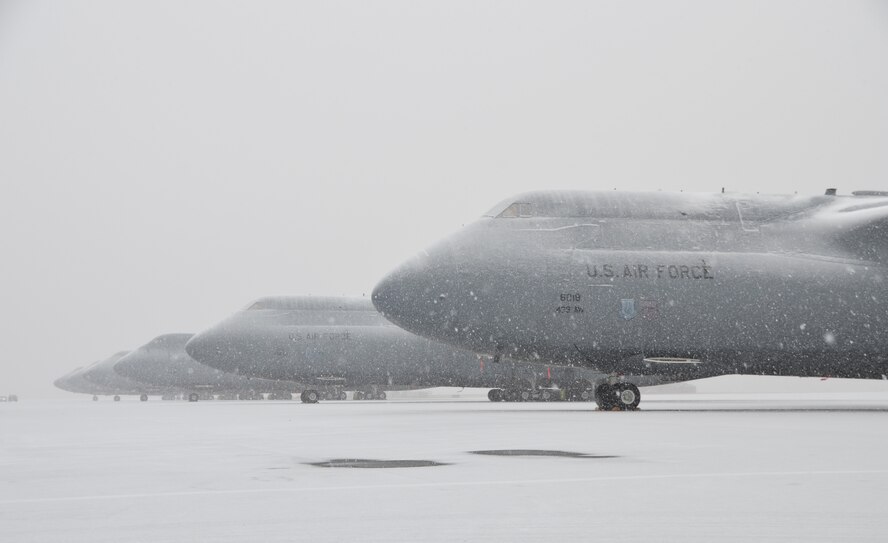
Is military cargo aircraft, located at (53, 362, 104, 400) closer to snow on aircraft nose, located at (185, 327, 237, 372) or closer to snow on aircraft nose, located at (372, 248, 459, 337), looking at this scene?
snow on aircraft nose, located at (185, 327, 237, 372)

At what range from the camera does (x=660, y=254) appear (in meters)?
24.2

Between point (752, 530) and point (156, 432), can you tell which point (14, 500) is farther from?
point (156, 432)

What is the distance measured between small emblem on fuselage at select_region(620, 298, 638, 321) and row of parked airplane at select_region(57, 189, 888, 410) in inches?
1.2

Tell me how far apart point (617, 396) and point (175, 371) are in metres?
38.4

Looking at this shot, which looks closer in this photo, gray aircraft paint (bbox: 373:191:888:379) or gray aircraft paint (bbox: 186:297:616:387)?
gray aircraft paint (bbox: 373:191:888:379)

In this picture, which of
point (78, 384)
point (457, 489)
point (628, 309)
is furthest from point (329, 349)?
point (78, 384)

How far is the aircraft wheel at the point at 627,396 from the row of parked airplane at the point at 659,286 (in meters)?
0.04

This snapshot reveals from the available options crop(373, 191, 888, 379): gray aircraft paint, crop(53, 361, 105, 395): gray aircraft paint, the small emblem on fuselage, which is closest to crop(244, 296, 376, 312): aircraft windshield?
crop(373, 191, 888, 379): gray aircraft paint

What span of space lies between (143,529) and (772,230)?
71.9 ft

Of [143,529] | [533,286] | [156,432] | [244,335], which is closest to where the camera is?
[143,529]

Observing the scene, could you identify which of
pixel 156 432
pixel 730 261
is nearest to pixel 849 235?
pixel 730 261

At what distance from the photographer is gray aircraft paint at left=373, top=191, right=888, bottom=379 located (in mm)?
23750

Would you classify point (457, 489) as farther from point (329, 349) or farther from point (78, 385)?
point (78, 385)

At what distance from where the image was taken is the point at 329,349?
1673 inches
